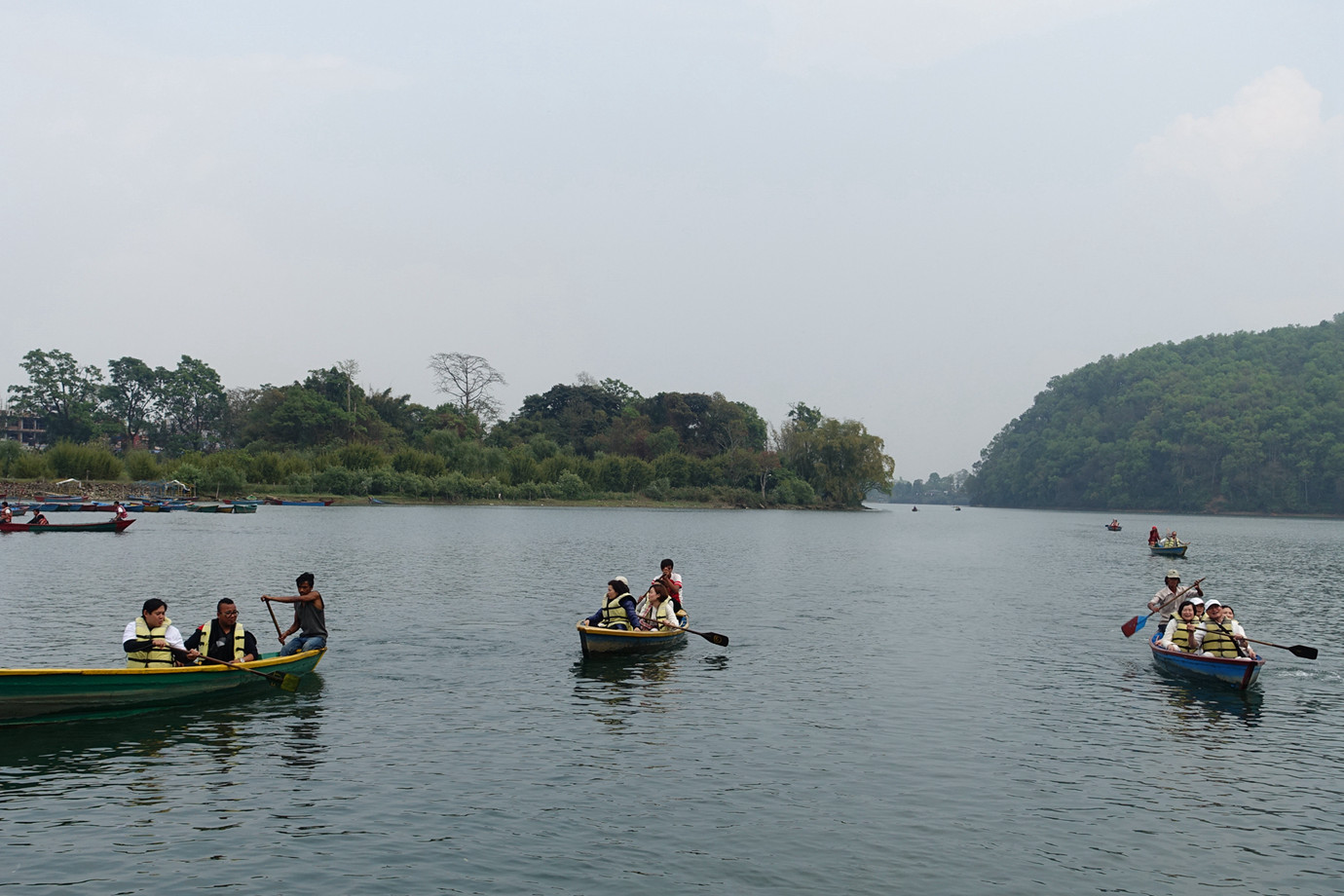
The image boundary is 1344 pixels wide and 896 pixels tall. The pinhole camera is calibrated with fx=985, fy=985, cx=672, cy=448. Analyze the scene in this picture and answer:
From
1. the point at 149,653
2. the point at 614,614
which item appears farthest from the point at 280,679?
the point at 614,614

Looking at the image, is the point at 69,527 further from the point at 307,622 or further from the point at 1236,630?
the point at 1236,630

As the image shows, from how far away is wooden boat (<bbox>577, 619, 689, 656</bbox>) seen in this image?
2298 cm

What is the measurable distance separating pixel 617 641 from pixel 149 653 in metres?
10.1

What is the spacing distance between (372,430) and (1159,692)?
121832 mm

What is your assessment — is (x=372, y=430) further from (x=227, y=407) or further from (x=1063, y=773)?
(x=1063, y=773)

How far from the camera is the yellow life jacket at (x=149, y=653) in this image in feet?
56.2

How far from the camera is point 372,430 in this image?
132 metres

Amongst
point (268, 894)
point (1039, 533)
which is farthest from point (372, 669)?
point (1039, 533)

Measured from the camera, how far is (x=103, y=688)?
52.7 ft

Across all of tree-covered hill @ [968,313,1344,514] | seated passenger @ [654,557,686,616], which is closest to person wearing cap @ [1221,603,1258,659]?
seated passenger @ [654,557,686,616]

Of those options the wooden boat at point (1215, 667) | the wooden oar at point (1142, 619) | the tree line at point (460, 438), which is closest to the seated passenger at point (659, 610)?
the wooden boat at point (1215, 667)

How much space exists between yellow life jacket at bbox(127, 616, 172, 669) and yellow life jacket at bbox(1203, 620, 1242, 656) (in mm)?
20703

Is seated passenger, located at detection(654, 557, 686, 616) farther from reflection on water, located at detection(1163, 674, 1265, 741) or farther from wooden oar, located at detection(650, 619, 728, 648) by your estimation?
reflection on water, located at detection(1163, 674, 1265, 741)

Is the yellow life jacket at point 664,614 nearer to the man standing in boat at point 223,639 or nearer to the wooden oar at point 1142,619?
the man standing in boat at point 223,639
